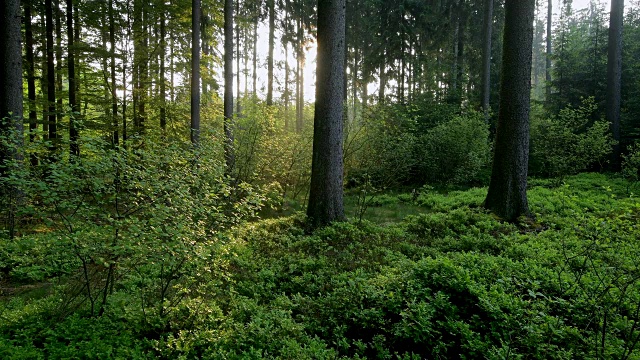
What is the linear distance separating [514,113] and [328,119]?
4.00 metres

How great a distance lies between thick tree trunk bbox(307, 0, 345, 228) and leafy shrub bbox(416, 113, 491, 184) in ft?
22.7

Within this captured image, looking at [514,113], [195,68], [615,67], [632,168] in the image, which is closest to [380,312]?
[514,113]

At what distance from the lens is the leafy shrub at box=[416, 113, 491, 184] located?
496 inches

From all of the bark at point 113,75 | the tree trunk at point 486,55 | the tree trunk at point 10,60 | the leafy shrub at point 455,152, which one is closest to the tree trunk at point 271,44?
the bark at point 113,75

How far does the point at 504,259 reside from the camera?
437cm

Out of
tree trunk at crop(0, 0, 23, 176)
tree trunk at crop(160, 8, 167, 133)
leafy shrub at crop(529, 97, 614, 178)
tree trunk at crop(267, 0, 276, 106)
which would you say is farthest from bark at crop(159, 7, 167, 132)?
leafy shrub at crop(529, 97, 614, 178)

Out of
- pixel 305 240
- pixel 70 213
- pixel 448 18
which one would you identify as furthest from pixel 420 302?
pixel 448 18

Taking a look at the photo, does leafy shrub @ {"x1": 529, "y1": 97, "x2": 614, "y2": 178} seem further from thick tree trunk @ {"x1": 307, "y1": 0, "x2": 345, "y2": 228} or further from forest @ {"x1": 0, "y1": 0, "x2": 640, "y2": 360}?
thick tree trunk @ {"x1": 307, "y1": 0, "x2": 345, "y2": 228}

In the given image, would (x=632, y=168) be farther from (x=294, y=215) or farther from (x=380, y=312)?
(x=380, y=312)

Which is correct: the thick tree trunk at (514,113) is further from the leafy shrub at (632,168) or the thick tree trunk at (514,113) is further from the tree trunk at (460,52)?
the tree trunk at (460,52)

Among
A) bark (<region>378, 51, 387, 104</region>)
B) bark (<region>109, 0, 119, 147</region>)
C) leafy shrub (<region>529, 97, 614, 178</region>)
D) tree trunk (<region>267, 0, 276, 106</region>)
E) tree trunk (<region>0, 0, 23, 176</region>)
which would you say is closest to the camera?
tree trunk (<region>0, 0, 23, 176</region>)

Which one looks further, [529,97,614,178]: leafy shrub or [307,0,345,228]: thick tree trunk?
[529,97,614,178]: leafy shrub

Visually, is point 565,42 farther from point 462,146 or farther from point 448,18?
point 462,146

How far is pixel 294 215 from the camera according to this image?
7.72 m
